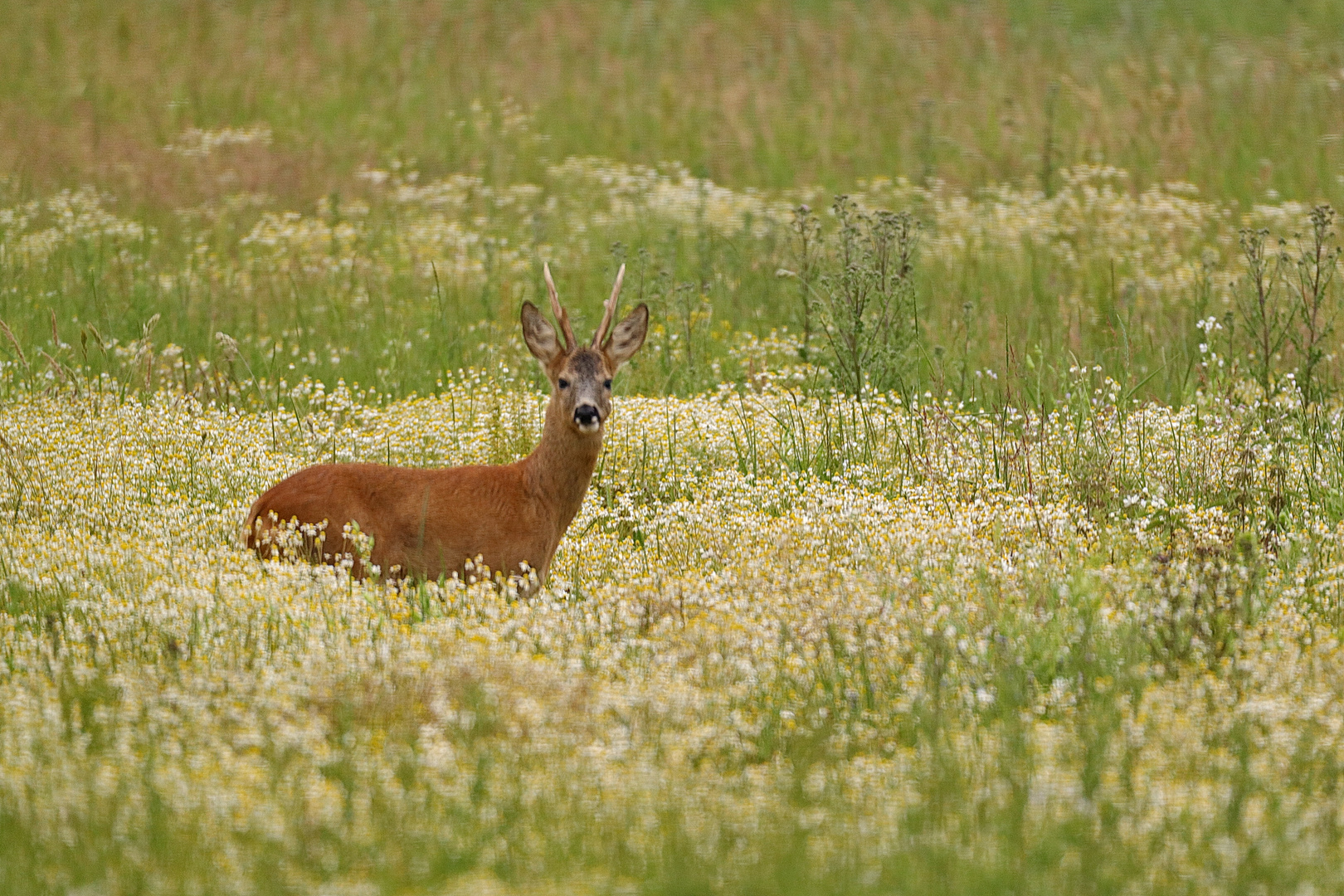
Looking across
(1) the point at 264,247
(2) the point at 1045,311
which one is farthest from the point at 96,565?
(1) the point at 264,247

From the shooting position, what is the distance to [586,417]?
775 centimetres

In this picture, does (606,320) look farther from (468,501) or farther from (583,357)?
(468,501)

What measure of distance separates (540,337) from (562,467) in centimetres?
80

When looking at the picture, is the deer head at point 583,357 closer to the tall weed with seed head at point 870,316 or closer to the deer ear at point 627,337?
the deer ear at point 627,337

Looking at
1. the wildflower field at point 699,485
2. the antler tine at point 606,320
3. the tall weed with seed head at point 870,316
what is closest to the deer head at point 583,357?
the antler tine at point 606,320

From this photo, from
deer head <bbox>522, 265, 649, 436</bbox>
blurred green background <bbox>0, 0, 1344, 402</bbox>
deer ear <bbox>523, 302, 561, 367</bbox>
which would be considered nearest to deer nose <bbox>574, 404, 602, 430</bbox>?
deer head <bbox>522, 265, 649, 436</bbox>

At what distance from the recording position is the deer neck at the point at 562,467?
796 centimetres

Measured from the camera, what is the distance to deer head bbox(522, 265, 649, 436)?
7855mm

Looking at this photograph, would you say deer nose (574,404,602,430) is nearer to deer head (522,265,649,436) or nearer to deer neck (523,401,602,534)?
deer head (522,265,649,436)

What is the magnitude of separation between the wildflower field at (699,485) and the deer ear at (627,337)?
804 millimetres

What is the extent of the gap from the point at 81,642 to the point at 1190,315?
9454mm

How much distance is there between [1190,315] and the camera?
1305cm

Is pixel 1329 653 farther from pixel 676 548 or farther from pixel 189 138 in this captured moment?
pixel 189 138

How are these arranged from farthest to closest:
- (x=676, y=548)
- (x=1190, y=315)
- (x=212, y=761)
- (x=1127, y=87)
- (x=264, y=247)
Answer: (x=1127, y=87)
(x=264, y=247)
(x=1190, y=315)
(x=676, y=548)
(x=212, y=761)
